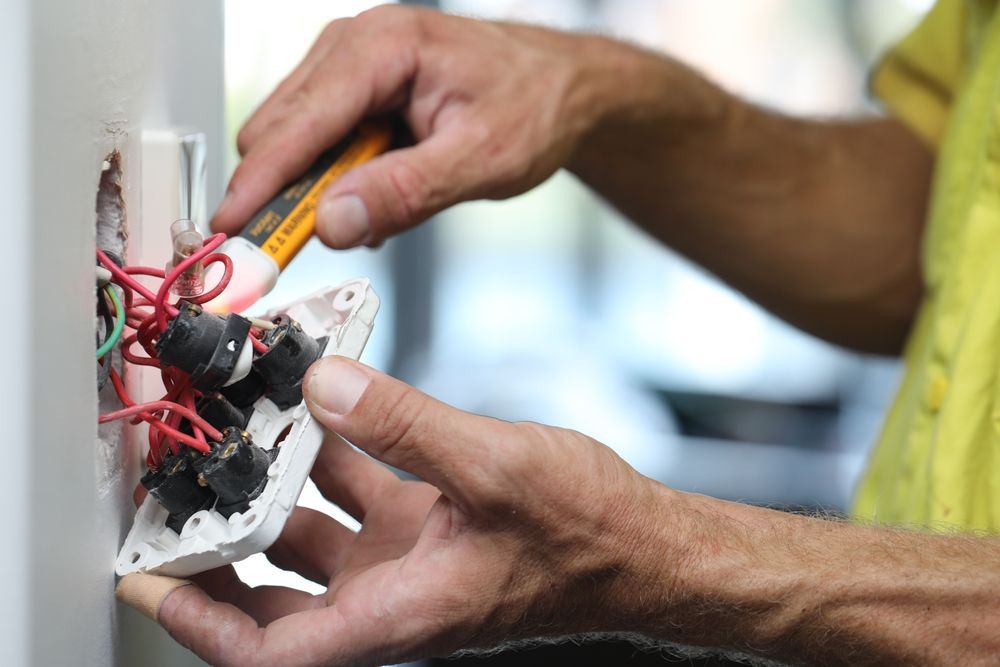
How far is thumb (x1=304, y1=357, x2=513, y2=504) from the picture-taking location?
0.54 m

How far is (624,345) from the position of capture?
2.88m

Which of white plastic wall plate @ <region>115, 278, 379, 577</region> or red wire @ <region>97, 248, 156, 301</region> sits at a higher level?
red wire @ <region>97, 248, 156, 301</region>

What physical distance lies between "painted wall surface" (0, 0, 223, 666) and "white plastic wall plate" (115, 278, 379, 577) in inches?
0.8

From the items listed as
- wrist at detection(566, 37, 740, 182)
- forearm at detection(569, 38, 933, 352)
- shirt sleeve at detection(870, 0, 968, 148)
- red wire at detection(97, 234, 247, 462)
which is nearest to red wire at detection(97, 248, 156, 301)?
red wire at detection(97, 234, 247, 462)

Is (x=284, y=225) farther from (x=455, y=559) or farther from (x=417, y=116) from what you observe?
(x=455, y=559)

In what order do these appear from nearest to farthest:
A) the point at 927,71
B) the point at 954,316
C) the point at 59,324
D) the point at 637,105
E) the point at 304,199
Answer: the point at 59,324 < the point at 304,199 < the point at 954,316 < the point at 637,105 < the point at 927,71

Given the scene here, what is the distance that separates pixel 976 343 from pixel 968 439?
0.07 meters

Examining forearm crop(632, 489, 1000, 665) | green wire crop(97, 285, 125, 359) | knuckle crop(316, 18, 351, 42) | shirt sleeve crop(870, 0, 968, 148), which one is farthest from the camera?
shirt sleeve crop(870, 0, 968, 148)

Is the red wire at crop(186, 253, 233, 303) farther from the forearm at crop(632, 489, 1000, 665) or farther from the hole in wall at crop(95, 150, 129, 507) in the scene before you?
the forearm at crop(632, 489, 1000, 665)

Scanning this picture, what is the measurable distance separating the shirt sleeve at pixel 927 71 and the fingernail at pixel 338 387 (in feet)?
2.81

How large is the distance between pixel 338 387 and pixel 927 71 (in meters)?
0.89

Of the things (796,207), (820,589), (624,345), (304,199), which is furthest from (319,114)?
(624,345)

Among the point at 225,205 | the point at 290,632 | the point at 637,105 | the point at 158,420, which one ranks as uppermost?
the point at 637,105

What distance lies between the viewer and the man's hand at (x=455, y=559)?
54cm
